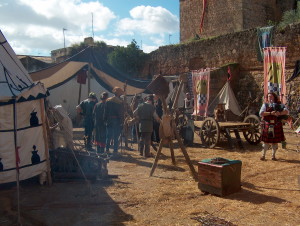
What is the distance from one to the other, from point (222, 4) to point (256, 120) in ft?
42.3

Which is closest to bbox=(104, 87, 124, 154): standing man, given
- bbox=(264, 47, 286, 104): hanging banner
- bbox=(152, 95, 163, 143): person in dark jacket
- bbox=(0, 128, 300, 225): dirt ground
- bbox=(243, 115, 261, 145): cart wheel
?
bbox=(0, 128, 300, 225): dirt ground

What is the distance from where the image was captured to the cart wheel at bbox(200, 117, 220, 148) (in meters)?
8.21

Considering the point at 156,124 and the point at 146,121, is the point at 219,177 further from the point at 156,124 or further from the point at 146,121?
the point at 156,124

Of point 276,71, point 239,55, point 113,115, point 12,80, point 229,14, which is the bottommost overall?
point 113,115

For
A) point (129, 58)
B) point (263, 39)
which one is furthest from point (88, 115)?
point (129, 58)

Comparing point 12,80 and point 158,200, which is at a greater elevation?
point 12,80

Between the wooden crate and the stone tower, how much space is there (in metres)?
15.6

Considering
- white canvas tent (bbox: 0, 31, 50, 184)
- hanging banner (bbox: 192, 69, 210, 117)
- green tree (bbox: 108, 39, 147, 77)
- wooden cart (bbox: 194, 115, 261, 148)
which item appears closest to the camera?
white canvas tent (bbox: 0, 31, 50, 184)

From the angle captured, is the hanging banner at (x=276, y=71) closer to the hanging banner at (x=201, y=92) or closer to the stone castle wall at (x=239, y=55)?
the stone castle wall at (x=239, y=55)

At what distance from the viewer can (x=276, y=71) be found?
454 inches

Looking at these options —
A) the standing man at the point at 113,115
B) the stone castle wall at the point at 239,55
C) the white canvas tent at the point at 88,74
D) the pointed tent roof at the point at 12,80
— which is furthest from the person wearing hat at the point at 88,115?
the stone castle wall at the point at 239,55

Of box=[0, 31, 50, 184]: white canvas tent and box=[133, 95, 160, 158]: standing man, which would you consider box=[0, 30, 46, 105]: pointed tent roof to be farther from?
box=[133, 95, 160, 158]: standing man

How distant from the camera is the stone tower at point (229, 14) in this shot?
18812mm

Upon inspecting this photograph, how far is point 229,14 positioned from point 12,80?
16.8 meters
